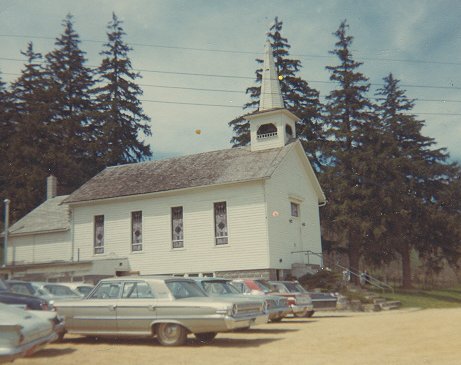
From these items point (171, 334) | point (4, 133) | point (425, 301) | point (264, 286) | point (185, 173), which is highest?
point (4, 133)

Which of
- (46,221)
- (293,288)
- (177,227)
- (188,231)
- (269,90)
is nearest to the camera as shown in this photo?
(293,288)

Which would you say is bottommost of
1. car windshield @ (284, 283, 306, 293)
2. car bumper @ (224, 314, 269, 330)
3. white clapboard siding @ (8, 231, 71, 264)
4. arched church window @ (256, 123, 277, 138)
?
car bumper @ (224, 314, 269, 330)

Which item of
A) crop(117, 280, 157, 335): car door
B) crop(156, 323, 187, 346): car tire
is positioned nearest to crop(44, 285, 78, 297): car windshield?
crop(117, 280, 157, 335): car door

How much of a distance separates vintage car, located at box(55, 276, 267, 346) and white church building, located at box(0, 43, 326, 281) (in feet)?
49.9

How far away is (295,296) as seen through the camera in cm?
1873

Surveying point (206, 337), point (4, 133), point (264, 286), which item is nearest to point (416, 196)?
point (264, 286)

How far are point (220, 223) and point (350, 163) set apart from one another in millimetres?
15152

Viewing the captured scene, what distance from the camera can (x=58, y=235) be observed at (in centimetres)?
3416

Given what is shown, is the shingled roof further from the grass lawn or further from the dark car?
the dark car

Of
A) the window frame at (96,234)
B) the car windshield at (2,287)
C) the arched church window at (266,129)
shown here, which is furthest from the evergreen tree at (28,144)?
the car windshield at (2,287)

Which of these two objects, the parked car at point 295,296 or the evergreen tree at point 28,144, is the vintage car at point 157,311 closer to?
the parked car at point 295,296

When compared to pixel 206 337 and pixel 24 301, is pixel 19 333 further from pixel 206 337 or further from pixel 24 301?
pixel 206 337

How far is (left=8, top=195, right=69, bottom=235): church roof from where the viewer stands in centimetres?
3447

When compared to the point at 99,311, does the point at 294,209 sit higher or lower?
higher
